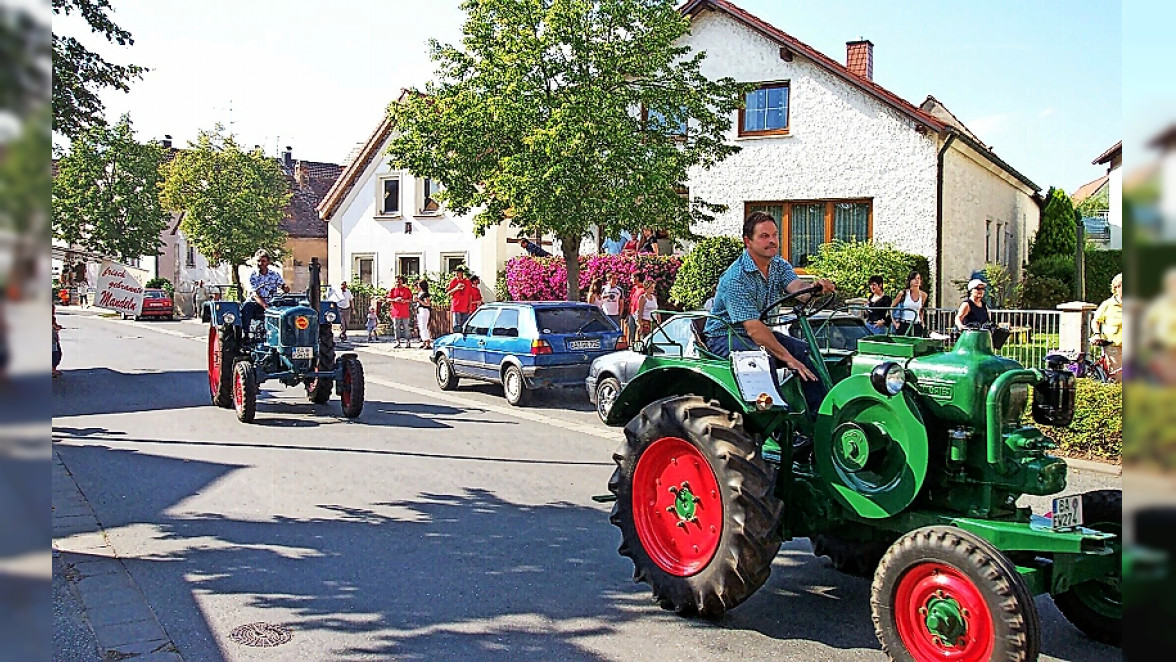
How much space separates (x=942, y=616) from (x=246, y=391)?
31.6 feet

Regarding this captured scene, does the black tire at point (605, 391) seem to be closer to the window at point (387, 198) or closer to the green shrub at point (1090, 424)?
the green shrub at point (1090, 424)

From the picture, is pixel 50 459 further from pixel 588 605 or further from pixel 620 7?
pixel 620 7

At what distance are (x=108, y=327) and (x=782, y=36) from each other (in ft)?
80.8

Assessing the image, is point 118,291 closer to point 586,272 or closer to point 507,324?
point 586,272

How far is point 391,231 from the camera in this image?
114 ft

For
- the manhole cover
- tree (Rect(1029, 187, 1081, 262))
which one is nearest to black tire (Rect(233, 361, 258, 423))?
the manhole cover

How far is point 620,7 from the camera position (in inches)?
722

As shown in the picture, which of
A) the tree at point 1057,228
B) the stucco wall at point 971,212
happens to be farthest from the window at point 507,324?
the tree at point 1057,228

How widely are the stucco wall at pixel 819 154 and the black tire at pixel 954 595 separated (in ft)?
63.2

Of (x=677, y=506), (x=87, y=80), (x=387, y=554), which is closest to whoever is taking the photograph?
(x=677, y=506)

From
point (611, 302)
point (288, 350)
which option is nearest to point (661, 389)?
point (288, 350)

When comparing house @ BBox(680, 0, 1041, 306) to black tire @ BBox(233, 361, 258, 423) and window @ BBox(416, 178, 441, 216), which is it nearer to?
window @ BBox(416, 178, 441, 216)

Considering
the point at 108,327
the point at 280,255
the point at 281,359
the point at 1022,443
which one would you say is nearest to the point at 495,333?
the point at 281,359

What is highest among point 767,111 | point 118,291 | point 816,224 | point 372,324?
point 767,111
